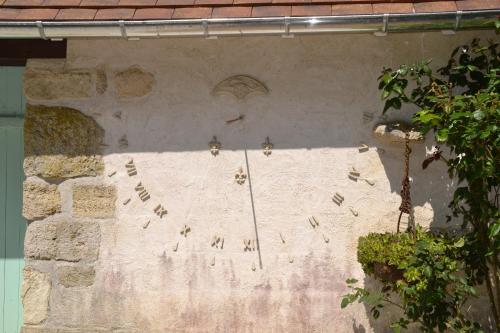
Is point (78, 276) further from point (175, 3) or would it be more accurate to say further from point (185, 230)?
point (175, 3)

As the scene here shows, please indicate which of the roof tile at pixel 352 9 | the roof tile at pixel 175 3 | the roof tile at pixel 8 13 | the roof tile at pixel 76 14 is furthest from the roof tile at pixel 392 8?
the roof tile at pixel 8 13

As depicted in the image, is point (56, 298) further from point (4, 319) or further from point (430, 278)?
point (430, 278)

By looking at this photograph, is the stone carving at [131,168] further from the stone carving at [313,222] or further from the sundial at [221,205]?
the stone carving at [313,222]

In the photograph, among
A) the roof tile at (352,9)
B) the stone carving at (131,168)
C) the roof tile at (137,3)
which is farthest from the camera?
the stone carving at (131,168)

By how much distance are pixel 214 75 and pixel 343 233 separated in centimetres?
131

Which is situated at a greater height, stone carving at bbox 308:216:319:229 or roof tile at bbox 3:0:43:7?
roof tile at bbox 3:0:43:7

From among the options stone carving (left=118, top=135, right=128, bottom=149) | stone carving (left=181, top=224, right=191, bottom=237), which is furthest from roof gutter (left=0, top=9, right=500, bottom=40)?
stone carving (left=181, top=224, right=191, bottom=237)

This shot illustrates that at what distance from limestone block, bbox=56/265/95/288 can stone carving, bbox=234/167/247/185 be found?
113 cm

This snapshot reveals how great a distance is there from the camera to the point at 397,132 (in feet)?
15.9

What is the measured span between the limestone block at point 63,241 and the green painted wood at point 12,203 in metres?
0.50

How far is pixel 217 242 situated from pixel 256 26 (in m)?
1.39

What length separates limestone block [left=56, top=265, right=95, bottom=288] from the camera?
513 cm

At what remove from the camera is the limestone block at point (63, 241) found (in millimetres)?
5141

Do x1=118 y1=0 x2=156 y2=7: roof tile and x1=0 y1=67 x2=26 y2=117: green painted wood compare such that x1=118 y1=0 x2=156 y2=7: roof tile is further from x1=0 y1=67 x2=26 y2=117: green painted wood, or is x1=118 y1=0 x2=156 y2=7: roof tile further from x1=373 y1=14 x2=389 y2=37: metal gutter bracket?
x1=373 y1=14 x2=389 y2=37: metal gutter bracket
